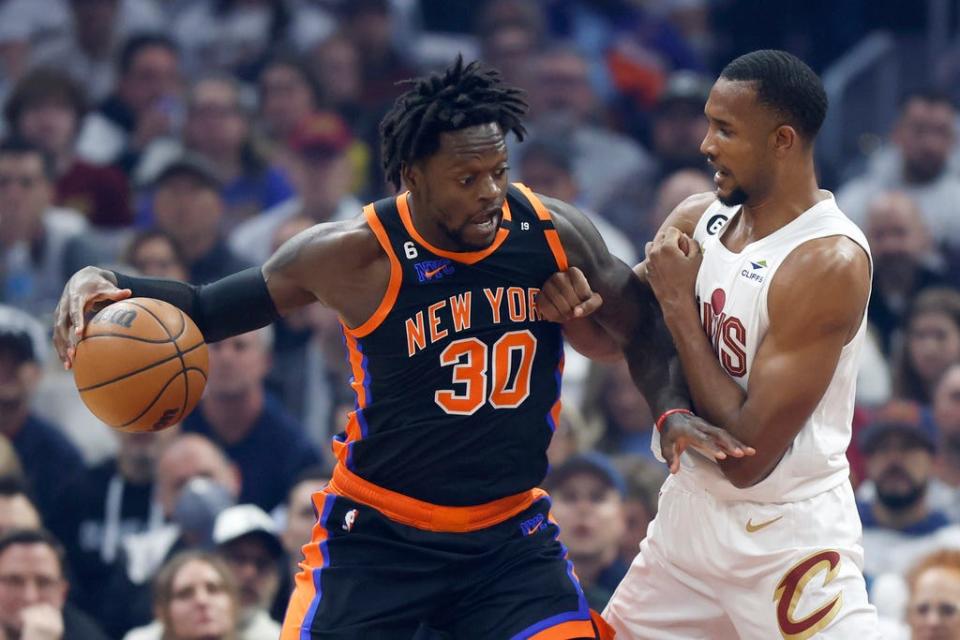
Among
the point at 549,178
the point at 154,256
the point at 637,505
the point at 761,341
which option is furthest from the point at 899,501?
the point at 154,256

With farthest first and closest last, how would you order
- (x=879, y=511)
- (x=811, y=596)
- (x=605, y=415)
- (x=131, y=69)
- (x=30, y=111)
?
1. (x=131, y=69)
2. (x=30, y=111)
3. (x=605, y=415)
4. (x=879, y=511)
5. (x=811, y=596)

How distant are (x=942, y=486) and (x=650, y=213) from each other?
285 centimetres

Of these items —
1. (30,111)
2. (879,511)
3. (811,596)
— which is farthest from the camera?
(30,111)

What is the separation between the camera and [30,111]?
10703 mm

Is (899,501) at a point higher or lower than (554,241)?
lower

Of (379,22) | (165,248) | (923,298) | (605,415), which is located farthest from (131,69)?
(923,298)

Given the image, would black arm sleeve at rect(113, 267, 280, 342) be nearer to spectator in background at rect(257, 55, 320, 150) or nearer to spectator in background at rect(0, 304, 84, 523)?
spectator in background at rect(0, 304, 84, 523)

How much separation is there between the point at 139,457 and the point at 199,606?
5.42ft

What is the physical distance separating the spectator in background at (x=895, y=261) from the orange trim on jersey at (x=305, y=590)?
503cm

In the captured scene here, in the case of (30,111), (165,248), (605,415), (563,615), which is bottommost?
(563,615)

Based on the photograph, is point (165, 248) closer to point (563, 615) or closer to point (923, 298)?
point (923, 298)

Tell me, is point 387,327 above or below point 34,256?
below

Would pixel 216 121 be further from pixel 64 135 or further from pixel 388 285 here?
pixel 388 285

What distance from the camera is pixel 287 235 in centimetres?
946
